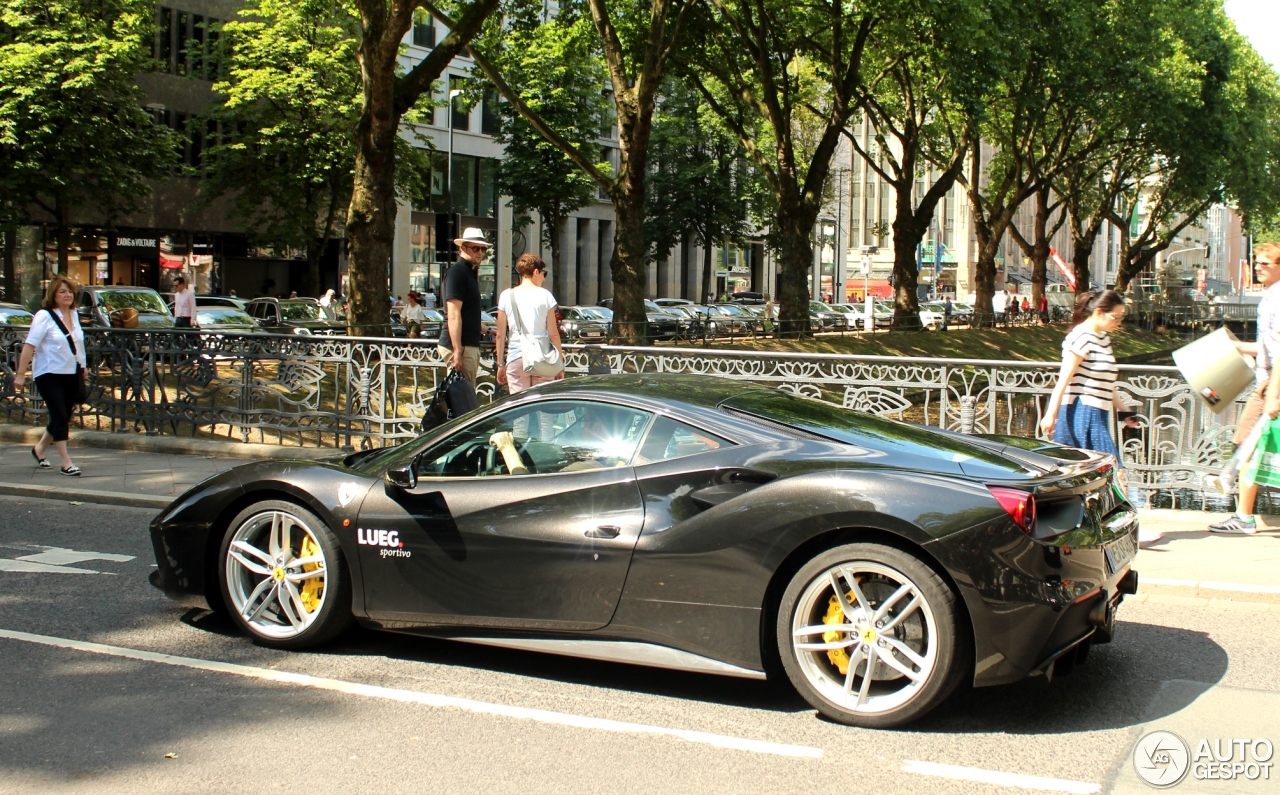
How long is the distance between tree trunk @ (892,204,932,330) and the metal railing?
25.0m

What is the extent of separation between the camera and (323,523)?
5625 mm

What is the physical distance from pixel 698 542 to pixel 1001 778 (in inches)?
55.6

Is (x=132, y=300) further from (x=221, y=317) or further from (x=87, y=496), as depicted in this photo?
(x=87, y=496)

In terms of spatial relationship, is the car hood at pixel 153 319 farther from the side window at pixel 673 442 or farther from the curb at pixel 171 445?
the side window at pixel 673 442

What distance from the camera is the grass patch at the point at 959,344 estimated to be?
115 feet

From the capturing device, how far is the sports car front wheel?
15.0ft

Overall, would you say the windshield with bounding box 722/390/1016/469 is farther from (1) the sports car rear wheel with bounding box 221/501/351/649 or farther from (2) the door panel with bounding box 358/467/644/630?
(1) the sports car rear wheel with bounding box 221/501/351/649

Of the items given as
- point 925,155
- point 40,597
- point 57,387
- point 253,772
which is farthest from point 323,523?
point 925,155

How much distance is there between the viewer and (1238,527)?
872 centimetres

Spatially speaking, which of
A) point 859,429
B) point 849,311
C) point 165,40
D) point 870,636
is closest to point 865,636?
point 870,636

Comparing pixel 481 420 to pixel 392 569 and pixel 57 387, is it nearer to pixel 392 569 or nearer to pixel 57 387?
pixel 392 569

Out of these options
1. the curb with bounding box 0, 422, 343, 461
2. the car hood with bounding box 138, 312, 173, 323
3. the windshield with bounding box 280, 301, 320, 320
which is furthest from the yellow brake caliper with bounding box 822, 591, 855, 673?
the windshield with bounding box 280, 301, 320, 320

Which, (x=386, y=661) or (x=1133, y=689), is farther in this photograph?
(x=386, y=661)

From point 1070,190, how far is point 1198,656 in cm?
4914
